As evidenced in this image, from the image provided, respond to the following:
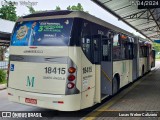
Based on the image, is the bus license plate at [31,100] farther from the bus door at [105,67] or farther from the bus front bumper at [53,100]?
→ the bus door at [105,67]

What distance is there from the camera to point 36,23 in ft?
22.5

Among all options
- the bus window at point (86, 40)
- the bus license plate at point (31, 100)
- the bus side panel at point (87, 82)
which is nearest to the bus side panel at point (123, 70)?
the bus side panel at point (87, 82)

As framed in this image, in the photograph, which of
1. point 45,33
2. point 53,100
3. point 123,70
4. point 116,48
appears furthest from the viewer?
point 123,70

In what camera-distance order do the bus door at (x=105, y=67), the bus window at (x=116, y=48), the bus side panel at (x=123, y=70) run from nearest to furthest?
the bus door at (x=105, y=67)
the bus window at (x=116, y=48)
the bus side panel at (x=123, y=70)

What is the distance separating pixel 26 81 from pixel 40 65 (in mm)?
662

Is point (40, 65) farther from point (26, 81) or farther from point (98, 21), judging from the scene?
point (98, 21)

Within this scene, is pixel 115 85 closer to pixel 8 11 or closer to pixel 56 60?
pixel 56 60

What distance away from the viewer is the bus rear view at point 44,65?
20.5 ft

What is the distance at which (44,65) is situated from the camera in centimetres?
652

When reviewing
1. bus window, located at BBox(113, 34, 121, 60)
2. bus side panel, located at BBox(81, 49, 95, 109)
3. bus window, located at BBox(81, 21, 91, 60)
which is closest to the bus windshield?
bus window, located at BBox(81, 21, 91, 60)

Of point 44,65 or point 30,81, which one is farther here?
point 30,81

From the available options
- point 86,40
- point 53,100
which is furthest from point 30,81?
point 86,40

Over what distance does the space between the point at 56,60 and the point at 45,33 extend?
86cm

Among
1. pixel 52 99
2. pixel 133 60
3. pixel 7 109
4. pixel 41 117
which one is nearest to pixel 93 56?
pixel 52 99
